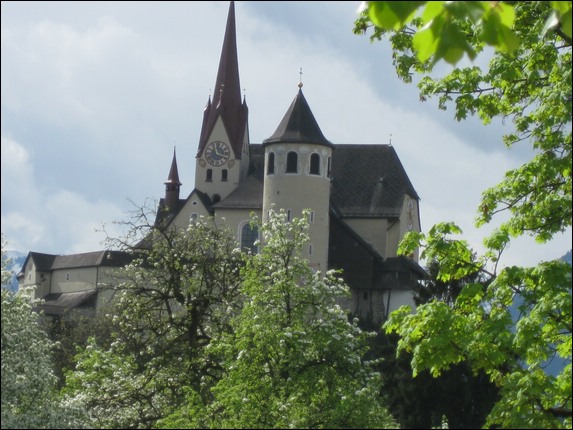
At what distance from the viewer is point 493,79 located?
50.8 ft

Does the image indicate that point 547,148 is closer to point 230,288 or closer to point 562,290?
point 562,290

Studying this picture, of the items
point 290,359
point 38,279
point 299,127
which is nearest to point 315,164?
point 299,127

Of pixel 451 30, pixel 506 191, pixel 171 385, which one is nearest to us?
pixel 451 30

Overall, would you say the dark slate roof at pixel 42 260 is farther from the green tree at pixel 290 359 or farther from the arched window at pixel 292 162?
the green tree at pixel 290 359

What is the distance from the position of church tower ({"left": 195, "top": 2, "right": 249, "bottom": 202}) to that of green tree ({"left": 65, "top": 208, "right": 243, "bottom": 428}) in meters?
59.6

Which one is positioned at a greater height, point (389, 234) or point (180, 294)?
point (389, 234)

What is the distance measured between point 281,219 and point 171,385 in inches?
198

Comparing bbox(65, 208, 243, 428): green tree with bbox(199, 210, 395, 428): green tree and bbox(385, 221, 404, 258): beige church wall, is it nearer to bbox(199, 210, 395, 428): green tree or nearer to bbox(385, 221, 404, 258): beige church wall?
bbox(199, 210, 395, 428): green tree

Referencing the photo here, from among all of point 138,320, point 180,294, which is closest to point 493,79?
point 180,294

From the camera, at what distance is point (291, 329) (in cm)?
2081

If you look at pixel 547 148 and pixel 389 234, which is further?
pixel 389 234

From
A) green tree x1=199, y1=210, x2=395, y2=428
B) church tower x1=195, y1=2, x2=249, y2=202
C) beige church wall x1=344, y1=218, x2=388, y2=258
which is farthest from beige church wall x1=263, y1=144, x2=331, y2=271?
green tree x1=199, y1=210, x2=395, y2=428

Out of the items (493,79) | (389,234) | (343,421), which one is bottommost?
(343,421)

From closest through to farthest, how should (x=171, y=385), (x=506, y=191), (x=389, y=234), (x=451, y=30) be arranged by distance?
(x=451, y=30) < (x=506, y=191) < (x=171, y=385) < (x=389, y=234)
